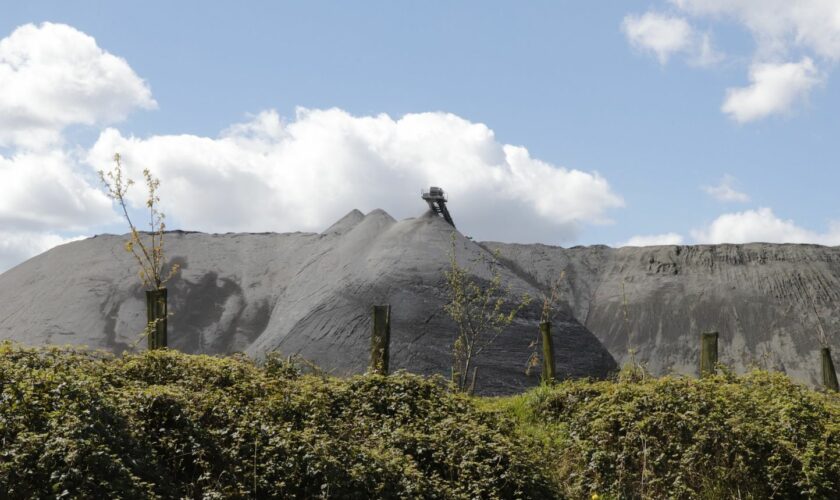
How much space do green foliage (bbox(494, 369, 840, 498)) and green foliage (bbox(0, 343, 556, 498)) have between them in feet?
3.97

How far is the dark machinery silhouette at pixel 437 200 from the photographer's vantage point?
5088cm

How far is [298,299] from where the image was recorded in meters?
44.4

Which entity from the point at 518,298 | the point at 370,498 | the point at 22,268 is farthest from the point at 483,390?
the point at 22,268

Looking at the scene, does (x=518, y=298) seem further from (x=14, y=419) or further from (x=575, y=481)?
(x=14, y=419)

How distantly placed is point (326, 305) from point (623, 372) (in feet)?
85.5

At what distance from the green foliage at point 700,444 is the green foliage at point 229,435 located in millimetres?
1209

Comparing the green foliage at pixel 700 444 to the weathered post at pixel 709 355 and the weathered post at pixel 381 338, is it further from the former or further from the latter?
the weathered post at pixel 709 355

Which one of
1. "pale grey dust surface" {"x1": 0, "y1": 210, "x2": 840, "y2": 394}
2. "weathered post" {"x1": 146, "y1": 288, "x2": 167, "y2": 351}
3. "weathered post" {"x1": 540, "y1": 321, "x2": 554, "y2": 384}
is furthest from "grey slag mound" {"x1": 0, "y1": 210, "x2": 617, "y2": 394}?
"weathered post" {"x1": 146, "y1": 288, "x2": 167, "y2": 351}

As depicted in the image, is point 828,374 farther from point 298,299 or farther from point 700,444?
point 298,299

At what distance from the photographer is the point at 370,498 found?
7.27 metres

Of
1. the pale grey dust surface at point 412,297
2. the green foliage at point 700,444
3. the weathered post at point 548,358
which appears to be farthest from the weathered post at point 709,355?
the pale grey dust surface at point 412,297

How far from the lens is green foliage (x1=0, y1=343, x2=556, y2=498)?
20.4ft

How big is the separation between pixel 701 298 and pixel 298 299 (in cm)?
2779

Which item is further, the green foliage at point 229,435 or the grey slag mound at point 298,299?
the grey slag mound at point 298,299
